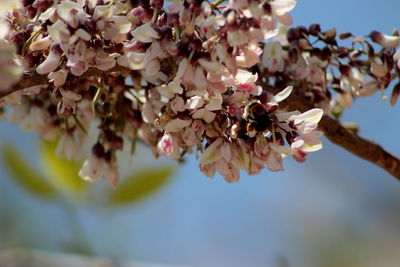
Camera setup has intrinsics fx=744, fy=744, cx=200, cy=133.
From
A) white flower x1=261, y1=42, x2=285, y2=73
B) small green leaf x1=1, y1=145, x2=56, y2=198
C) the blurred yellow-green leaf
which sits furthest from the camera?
small green leaf x1=1, y1=145, x2=56, y2=198

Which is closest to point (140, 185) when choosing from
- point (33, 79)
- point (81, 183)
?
point (81, 183)

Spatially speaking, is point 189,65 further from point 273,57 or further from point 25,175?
point 25,175

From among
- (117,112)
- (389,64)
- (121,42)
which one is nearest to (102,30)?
(121,42)

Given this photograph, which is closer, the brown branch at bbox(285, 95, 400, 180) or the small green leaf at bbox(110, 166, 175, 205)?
the brown branch at bbox(285, 95, 400, 180)

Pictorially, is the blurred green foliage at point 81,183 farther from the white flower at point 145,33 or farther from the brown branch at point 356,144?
the white flower at point 145,33

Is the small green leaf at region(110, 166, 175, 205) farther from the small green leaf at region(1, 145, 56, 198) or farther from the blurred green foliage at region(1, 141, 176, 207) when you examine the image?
the small green leaf at region(1, 145, 56, 198)

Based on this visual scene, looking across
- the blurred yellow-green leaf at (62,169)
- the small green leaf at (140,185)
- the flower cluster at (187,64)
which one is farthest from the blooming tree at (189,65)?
the small green leaf at (140,185)

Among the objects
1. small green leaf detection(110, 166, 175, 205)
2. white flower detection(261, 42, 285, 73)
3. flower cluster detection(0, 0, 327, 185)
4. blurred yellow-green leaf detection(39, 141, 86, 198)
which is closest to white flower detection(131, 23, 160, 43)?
flower cluster detection(0, 0, 327, 185)
